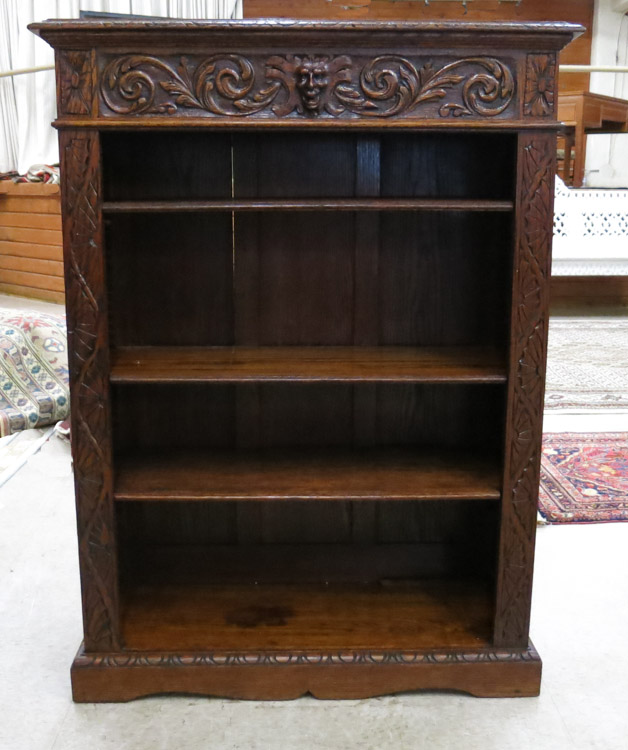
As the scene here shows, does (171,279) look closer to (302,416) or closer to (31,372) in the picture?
(302,416)

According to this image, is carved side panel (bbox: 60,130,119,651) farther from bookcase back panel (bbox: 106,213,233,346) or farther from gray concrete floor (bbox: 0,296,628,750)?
bookcase back panel (bbox: 106,213,233,346)

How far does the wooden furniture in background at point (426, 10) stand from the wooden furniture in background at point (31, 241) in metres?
2.95

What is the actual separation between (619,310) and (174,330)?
5306 mm

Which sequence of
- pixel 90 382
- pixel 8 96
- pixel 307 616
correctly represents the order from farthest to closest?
pixel 8 96 → pixel 307 616 → pixel 90 382

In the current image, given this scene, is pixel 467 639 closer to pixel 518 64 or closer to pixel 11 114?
pixel 518 64

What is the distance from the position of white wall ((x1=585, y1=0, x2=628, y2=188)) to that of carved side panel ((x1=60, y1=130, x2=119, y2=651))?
768 cm

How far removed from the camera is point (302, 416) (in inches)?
78.3

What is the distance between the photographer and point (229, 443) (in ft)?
6.54

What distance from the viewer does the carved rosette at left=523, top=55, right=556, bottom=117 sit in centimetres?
145

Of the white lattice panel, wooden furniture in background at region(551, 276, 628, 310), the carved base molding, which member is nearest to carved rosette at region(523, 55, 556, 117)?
the carved base molding

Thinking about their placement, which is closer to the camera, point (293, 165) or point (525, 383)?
point (525, 383)

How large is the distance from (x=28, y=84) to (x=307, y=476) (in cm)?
584

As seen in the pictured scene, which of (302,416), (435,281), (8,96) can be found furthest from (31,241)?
(435,281)

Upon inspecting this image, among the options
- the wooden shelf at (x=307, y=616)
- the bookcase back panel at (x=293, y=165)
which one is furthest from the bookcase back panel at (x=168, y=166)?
the wooden shelf at (x=307, y=616)
